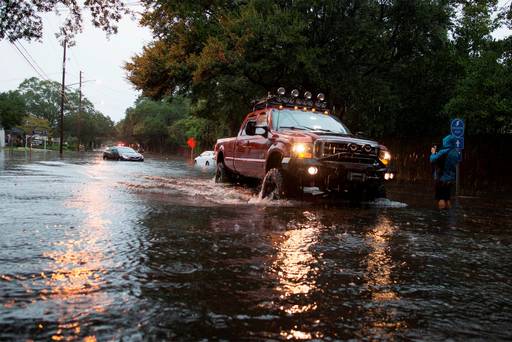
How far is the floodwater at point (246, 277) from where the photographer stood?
2.71 meters

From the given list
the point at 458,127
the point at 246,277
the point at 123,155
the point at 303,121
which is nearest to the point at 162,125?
the point at 123,155

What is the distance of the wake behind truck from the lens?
8.89 meters

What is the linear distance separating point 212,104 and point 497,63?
49.3ft

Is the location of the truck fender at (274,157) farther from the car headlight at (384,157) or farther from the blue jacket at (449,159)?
the blue jacket at (449,159)

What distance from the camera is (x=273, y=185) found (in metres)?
9.69

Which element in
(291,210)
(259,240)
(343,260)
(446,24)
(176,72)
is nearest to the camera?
(343,260)

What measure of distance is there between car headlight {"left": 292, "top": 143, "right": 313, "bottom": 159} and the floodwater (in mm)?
1700

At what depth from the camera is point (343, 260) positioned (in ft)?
14.7

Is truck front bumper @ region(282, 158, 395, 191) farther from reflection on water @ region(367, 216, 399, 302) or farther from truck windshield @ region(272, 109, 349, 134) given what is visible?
reflection on water @ region(367, 216, 399, 302)

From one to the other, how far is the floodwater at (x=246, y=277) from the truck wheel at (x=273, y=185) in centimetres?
171

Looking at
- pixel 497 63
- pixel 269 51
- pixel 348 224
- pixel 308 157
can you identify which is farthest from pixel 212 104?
pixel 348 224

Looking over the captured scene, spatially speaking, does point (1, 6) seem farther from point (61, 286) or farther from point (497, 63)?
point (497, 63)

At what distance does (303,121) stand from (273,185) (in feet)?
5.93

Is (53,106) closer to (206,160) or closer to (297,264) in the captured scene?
(206,160)
